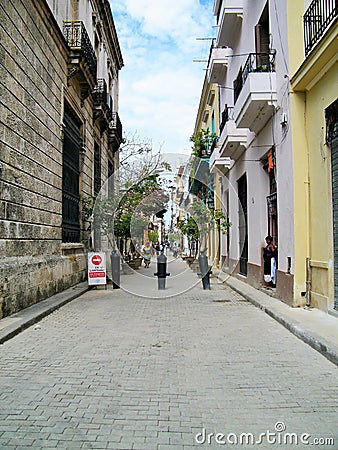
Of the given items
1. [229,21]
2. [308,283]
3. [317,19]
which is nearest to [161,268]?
[308,283]

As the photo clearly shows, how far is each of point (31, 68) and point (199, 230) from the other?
1212cm

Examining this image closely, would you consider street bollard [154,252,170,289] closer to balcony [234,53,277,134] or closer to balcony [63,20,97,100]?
balcony [234,53,277,134]

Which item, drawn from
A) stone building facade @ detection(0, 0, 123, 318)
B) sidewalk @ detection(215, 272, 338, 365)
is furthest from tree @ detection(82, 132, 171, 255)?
sidewalk @ detection(215, 272, 338, 365)

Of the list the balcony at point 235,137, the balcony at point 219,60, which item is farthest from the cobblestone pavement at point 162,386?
the balcony at point 219,60

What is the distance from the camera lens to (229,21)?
15.5m

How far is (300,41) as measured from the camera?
32.2 feet

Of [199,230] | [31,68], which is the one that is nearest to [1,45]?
[31,68]

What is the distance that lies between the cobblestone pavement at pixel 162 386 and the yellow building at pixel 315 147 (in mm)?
1564

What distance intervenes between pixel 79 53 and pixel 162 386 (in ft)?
38.2

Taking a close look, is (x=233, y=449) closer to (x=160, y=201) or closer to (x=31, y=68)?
(x=31, y=68)

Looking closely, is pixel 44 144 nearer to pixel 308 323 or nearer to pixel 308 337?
pixel 308 323

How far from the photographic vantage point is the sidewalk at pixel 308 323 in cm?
625

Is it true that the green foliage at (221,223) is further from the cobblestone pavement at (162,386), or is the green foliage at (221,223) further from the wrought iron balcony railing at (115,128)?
the cobblestone pavement at (162,386)

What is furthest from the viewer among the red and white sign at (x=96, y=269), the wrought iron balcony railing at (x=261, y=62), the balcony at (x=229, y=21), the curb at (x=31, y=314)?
the balcony at (x=229, y=21)
